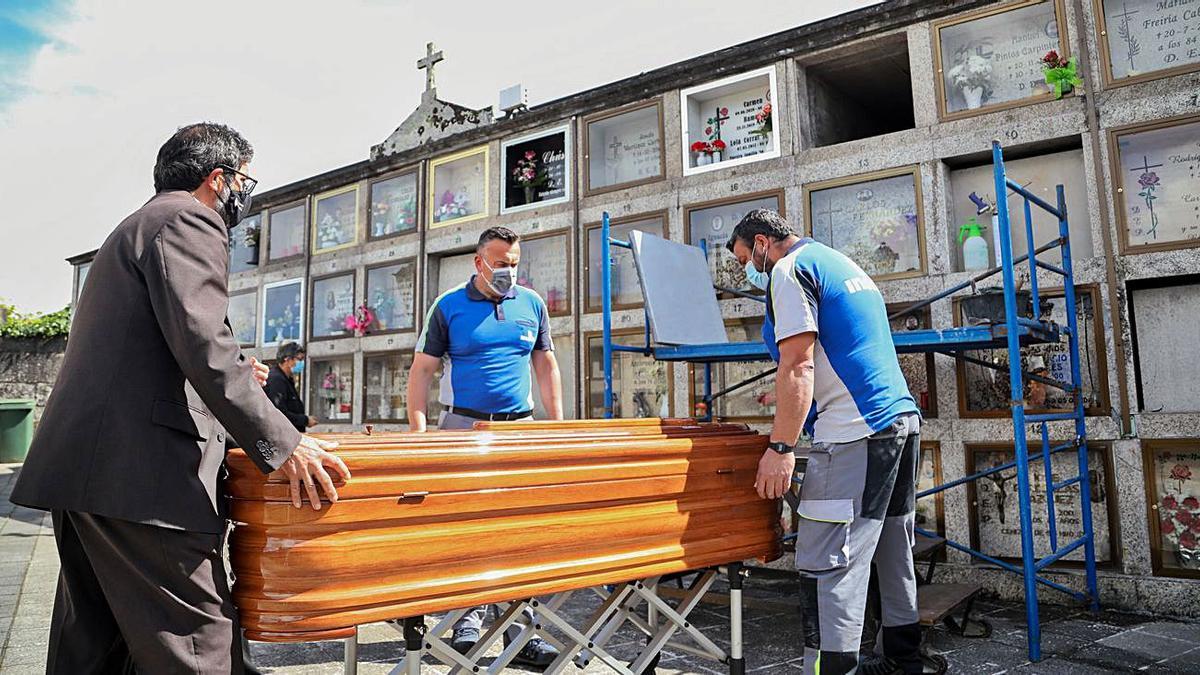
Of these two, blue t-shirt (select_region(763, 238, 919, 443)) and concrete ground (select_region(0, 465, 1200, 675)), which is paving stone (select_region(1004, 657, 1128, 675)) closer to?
concrete ground (select_region(0, 465, 1200, 675))

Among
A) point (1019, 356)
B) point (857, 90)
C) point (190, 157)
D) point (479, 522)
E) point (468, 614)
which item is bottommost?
point (468, 614)

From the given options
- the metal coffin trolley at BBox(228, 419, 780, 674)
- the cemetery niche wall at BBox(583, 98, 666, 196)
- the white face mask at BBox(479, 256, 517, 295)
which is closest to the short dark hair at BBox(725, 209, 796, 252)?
the metal coffin trolley at BBox(228, 419, 780, 674)

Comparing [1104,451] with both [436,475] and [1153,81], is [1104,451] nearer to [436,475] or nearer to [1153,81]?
[1153,81]

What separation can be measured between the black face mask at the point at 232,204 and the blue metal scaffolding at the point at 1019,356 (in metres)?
3.34

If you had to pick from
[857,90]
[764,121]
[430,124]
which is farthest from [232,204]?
[430,124]

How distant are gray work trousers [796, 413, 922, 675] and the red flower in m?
2.80

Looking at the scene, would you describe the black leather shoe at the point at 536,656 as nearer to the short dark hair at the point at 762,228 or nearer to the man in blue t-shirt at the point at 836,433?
the man in blue t-shirt at the point at 836,433

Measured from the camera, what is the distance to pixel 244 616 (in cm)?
178

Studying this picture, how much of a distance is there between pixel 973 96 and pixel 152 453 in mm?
5445

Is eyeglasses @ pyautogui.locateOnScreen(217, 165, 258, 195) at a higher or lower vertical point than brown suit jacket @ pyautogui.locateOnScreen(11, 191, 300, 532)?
higher

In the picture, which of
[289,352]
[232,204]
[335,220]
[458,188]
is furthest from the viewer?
[335,220]

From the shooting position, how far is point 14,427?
13141 millimetres

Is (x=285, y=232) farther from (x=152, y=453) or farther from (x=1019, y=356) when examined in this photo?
(x=152, y=453)

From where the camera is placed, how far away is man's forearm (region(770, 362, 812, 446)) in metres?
2.56
